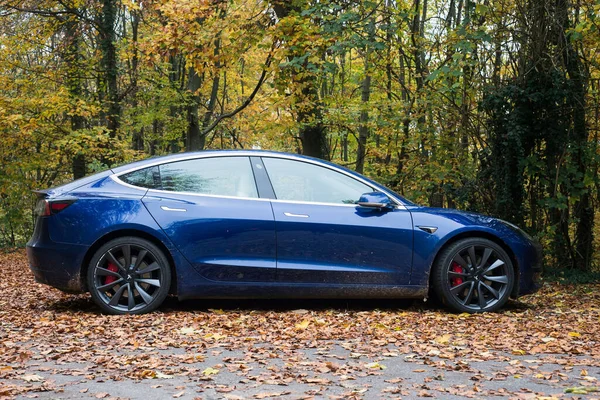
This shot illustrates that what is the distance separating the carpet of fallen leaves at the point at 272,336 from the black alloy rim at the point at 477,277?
0.19 metres

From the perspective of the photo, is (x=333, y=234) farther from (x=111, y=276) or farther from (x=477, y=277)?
(x=111, y=276)

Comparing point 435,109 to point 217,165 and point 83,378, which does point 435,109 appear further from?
point 83,378

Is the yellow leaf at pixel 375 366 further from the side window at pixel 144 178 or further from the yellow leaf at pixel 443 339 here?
the side window at pixel 144 178

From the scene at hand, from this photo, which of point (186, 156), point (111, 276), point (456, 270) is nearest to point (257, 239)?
point (186, 156)

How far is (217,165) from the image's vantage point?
285 inches

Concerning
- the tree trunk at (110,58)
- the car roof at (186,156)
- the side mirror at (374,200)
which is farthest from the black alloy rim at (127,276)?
the tree trunk at (110,58)

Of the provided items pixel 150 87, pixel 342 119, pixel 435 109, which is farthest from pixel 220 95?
pixel 435 109

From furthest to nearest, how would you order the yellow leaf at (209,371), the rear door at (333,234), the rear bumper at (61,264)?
1. the rear door at (333,234)
2. the rear bumper at (61,264)
3. the yellow leaf at (209,371)

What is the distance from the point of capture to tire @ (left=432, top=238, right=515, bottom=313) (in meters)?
7.16

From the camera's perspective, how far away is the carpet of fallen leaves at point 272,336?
4.79m

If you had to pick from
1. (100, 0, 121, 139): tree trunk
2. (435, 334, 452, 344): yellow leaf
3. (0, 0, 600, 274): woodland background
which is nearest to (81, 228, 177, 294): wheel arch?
(435, 334, 452, 344): yellow leaf

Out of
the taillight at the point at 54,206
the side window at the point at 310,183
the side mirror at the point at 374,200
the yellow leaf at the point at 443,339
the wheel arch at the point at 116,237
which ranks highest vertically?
the side window at the point at 310,183

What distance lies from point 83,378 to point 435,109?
359 inches

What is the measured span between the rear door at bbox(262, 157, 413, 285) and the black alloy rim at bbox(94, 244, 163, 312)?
1.22 m
